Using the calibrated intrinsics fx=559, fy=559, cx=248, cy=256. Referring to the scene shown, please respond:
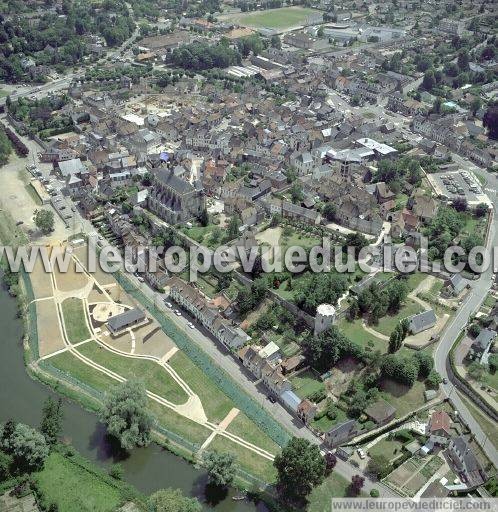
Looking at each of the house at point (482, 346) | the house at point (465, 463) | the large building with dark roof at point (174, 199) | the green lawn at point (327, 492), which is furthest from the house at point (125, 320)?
the house at point (482, 346)

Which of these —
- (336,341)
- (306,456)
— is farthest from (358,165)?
(306,456)

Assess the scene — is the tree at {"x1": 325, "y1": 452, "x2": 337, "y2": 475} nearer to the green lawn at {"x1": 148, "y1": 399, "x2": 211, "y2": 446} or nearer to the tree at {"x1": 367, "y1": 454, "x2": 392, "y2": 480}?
the tree at {"x1": 367, "y1": 454, "x2": 392, "y2": 480}

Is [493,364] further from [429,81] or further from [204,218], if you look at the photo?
[429,81]

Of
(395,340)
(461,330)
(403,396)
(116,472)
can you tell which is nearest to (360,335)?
(395,340)

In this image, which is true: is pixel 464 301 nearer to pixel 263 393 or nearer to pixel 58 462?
pixel 263 393

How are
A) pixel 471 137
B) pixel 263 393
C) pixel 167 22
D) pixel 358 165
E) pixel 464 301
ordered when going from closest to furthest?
pixel 263 393 → pixel 464 301 → pixel 358 165 → pixel 471 137 → pixel 167 22

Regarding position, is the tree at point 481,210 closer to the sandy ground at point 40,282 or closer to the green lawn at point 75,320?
the green lawn at point 75,320
